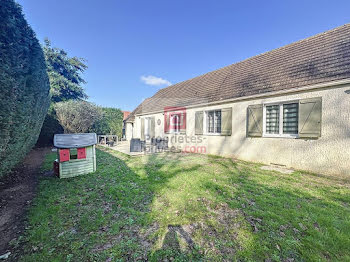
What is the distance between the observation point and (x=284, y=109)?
6312mm

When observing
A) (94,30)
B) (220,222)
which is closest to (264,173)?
(220,222)

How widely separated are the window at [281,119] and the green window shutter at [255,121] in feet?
0.69

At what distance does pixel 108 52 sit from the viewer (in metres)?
14.2

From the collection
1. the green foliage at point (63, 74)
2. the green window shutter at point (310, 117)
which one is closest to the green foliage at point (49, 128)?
the green foliage at point (63, 74)

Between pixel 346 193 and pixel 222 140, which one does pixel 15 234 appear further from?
pixel 222 140

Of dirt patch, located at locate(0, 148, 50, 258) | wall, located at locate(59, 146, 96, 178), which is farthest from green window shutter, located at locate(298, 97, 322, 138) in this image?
dirt patch, located at locate(0, 148, 50, 258)

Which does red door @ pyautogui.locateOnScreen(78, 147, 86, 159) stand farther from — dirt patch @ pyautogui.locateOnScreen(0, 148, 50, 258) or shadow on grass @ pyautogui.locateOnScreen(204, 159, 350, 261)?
shadow on grass @ pyautogui.locateOnScreen(204, 159, 350, 261)

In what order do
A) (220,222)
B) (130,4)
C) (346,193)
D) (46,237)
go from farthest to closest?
(130,4)
(346,193)
(220,222)
(46,237)

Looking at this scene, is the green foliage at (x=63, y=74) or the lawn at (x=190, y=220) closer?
the lawn at (x=190, y=220)

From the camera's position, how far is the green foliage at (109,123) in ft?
54.2

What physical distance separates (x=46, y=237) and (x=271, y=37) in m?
15.5

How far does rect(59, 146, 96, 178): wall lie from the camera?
5.00m

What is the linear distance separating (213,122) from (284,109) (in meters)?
3.61

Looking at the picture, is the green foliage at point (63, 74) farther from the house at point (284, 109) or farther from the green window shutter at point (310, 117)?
the green window shutter at point (310, 117)
